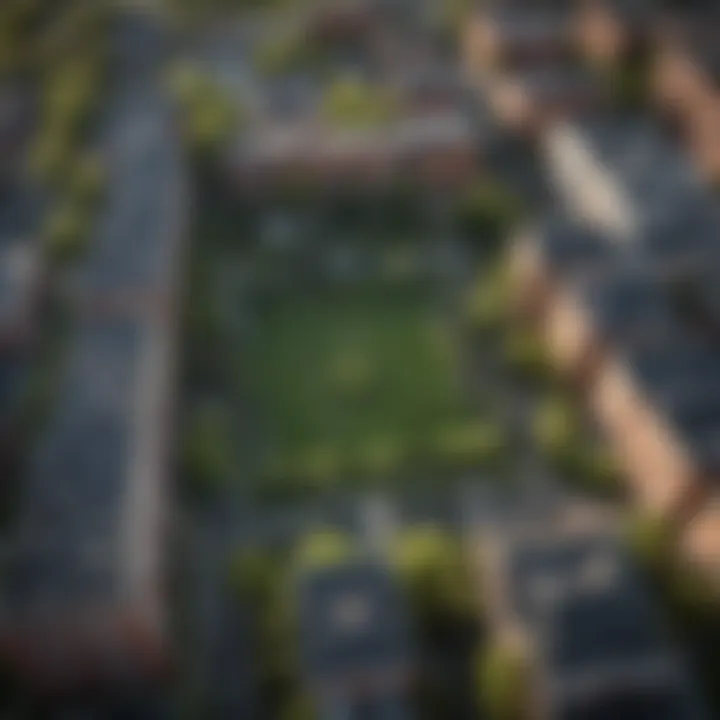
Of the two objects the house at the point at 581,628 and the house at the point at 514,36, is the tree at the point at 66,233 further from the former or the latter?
the house at the point at 514,36

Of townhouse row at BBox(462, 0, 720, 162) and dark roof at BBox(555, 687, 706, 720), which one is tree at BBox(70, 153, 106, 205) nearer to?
townhouse row at BBox(462, 0, 720, 162)

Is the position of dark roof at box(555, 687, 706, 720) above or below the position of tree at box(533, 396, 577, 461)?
below

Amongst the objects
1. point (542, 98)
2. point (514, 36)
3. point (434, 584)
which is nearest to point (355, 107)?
point (542, 98)

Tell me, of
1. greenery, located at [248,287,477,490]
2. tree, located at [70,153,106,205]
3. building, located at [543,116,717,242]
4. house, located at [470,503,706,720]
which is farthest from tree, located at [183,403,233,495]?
building, located at [543,116,717,242]

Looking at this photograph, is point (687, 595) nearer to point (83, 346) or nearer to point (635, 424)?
point (635, 424)

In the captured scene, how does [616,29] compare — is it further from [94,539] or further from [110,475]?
[94,539]

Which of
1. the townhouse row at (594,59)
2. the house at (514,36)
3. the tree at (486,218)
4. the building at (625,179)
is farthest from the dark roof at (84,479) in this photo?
the house at (514,36)
